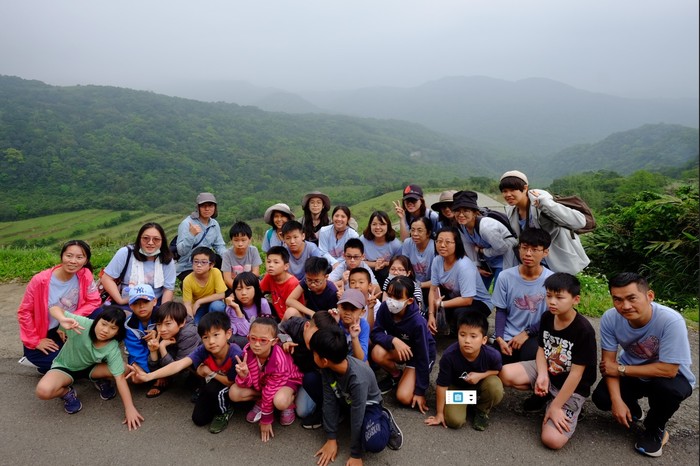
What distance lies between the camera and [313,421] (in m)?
3.54

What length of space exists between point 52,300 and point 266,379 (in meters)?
2.46

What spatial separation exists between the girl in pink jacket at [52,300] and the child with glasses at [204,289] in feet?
3.10

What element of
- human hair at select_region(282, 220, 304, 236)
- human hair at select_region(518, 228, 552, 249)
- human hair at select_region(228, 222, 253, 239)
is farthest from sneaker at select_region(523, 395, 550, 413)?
human hair at select_region(228, 222, 253, 239)

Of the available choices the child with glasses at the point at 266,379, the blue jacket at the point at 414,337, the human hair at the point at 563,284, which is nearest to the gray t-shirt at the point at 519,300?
the human hair at the point at 563,284

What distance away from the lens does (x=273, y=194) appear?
212 feet

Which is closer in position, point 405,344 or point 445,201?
point 405,344

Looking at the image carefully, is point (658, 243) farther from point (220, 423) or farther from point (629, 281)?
point (220, 423)

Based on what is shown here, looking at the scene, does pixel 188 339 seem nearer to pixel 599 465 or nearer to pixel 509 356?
pixel 509 356

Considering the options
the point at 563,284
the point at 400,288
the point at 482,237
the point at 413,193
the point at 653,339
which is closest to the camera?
the point at 653,339

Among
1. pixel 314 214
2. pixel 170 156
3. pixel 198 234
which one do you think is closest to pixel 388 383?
pixel 314 214

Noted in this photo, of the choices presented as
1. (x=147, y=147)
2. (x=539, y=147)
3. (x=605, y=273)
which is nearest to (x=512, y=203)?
(x=605, y=273)

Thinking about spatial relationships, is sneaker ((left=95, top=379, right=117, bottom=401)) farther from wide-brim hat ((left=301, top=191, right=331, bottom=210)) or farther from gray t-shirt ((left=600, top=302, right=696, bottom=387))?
gray t-shirt ((left=600, top=302, right=696, bottom=387))

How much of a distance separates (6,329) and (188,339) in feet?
11.1

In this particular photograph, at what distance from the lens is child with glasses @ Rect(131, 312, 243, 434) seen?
139 inches
